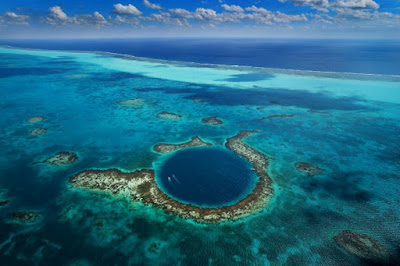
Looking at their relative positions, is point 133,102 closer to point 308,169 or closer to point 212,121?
point 212,121

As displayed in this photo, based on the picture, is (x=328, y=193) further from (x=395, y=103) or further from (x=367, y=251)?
(x=395, y=103)

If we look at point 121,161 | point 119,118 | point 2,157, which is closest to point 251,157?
point 121,161

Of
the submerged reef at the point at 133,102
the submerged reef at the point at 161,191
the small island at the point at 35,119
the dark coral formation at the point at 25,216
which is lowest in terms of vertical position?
the dark coral formation at the point at 25,216

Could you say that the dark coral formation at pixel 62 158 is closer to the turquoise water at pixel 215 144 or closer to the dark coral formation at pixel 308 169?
the turquoise water at pixel 215 144

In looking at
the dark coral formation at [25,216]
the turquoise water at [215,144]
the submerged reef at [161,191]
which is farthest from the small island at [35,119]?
the dark coral formation at [25,216]

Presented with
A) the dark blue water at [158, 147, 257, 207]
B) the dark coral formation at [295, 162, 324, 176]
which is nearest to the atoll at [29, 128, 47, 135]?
the dark blue water at [158, 147, 257, 207]

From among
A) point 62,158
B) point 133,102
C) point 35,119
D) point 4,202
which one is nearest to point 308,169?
point 62,158

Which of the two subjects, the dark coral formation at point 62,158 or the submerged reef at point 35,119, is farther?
the submerged reef at point 35,119

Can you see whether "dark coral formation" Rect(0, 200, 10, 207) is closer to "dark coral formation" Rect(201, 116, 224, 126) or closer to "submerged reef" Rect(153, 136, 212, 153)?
"submerged reef" Rect(153, 136, 212, 153)
